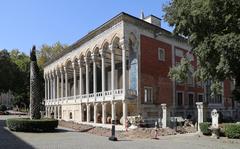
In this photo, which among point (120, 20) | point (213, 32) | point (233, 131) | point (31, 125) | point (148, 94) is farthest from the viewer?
point (148, 94)

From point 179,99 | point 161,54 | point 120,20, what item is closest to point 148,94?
point 161,54

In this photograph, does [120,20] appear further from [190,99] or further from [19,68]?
[19,68]

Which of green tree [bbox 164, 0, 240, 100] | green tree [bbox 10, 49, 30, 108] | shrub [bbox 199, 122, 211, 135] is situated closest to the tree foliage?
green tree [bbox 10, 49, 30, 108]

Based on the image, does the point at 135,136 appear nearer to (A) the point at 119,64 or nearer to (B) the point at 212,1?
(B) the point at 212,1

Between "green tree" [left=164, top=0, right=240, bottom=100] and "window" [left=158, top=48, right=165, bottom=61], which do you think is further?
"window" [left=158, top=48, right=165, bottom=61]

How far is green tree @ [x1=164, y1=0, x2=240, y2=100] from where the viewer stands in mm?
24656

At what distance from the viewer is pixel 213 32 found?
26625mm

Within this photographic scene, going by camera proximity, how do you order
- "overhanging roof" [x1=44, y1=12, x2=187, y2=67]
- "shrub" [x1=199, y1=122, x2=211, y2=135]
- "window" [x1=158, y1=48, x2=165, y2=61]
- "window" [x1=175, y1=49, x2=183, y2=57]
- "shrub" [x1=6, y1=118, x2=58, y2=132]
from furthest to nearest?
"window" [x1=175, y1=49, x2=183, y2=57]
"window" [x1=158, y1=48, x2=165, y2=61]
"overhanging roof" [x1=44, y1=12, x2=187, y2=67]
"shrub" [x1=6, y1=118, x2=58, y2=132]
"shrub" [x1=199, y1=122, x2=211, y2=135]

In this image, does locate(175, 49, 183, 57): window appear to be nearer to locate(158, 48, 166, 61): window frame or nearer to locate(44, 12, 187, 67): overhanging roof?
locate(44, 12, 187, 67): overhanging roof

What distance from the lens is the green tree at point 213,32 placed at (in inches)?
971

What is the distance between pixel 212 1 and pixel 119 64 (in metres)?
24.1

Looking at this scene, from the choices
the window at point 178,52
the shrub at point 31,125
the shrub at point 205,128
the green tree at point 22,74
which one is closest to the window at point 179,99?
the window at point 178,52

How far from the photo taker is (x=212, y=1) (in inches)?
971

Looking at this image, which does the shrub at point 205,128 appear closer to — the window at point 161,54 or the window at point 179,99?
the window at point 161,54
